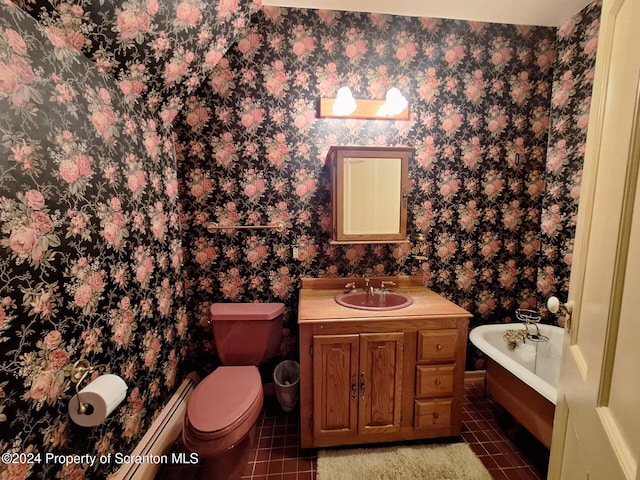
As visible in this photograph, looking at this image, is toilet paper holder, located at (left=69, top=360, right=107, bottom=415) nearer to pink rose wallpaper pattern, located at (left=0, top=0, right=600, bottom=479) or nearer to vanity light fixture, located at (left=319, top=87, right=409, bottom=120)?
pink rose wallpaper pattern, located at (left=0, top=0, right=600, bottom=479)

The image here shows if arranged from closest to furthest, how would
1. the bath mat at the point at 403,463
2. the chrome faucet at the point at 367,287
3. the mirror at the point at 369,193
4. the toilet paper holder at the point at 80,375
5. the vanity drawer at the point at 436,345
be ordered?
1. the toilet paper holder at the point at 80,375
2. the bath mat at the point at 403,463
3. the vanity drawer at the point at 436,345
4. the mirror at the point at 369,193
5. the chrome faucet at the point at 367,287

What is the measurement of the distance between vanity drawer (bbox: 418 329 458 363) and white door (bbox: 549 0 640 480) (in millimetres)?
795

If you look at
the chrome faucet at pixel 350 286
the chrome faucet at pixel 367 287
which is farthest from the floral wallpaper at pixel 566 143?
the chrome faucet at pixel 350 286

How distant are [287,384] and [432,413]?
2.98 ft

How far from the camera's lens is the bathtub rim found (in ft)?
4.71

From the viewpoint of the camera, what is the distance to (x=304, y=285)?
2.09m

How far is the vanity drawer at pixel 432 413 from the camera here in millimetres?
1670

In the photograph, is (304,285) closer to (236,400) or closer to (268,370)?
(268,370)

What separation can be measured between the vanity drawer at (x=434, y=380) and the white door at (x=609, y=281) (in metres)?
0.82

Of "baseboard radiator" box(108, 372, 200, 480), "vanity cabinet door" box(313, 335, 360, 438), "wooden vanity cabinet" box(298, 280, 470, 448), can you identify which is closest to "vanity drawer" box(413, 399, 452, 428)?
"wooden vanity cabinet" box(298, 280, 470, 448)

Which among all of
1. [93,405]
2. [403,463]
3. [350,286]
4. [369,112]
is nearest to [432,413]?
[403,463]

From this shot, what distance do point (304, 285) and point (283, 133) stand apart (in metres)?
1.06

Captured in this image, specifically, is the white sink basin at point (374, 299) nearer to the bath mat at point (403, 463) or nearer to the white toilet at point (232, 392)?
the white toilet at point (232, 392)

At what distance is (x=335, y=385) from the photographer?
1611mm
